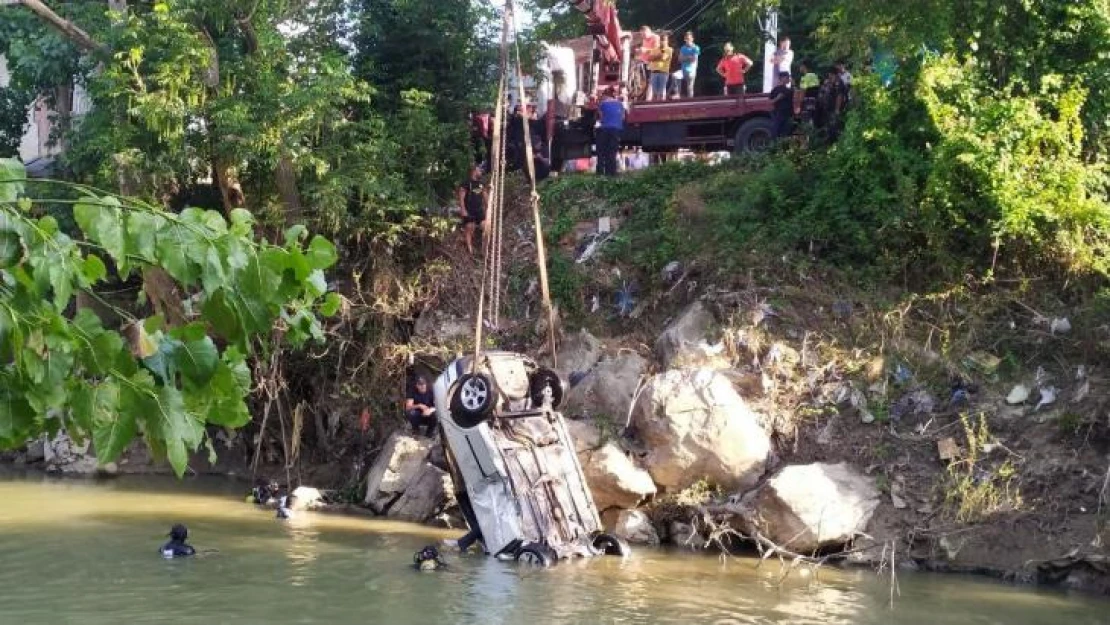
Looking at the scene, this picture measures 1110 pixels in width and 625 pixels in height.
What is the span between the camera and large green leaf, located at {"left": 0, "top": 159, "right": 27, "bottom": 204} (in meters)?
2.72

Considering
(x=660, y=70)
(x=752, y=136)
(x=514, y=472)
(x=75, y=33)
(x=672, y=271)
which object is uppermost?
(x=660, y=70)

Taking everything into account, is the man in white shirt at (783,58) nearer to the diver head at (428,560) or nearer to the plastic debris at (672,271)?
the plastic debris at (672,271)

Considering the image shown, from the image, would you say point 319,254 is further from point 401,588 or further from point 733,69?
point 733,69

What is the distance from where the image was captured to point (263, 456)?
19969 millimetres

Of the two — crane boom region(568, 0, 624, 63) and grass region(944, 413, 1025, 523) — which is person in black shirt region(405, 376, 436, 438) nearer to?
grass region(944, 413, 1025, 523)

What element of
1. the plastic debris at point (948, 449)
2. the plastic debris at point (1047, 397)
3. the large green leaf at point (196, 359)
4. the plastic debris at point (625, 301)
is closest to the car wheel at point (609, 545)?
the plastic debris at point (948, 449)

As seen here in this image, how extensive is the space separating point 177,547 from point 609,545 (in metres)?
4.45

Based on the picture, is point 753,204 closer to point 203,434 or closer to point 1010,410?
point 1010,410

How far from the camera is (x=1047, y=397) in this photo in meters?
14.1

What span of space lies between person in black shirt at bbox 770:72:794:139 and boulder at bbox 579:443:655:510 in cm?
712

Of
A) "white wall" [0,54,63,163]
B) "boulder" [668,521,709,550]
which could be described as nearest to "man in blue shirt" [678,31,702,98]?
"boulder" [668,521,709,550]

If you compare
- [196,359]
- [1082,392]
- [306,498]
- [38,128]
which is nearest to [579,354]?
[306,498]

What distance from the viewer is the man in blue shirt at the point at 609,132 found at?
64.6 feet

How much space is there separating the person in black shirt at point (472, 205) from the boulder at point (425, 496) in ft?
14.1
